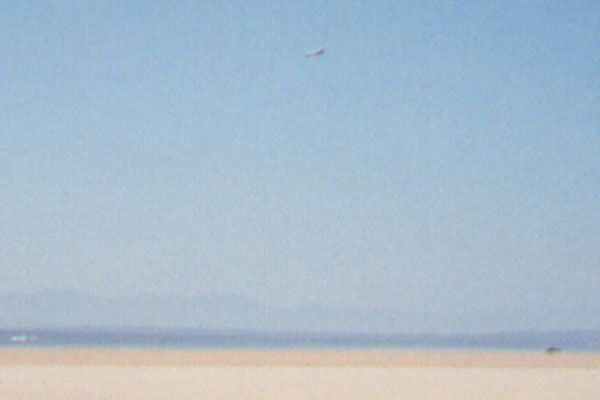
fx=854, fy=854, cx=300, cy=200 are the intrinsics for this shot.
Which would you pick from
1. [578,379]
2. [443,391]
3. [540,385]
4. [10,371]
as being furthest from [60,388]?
[578,379]

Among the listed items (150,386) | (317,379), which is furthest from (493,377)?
(150,386)

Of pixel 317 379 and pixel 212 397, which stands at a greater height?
pixel 212 397

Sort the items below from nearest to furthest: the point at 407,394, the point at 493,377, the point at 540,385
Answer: the point at 407,394, the point at 540,385, the point at 493,377

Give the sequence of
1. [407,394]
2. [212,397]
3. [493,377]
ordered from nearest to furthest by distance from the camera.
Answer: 1. [212,397]
2. [407,394]
3. [493,377]

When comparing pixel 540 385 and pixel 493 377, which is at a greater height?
pixel 540 385

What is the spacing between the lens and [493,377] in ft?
82.1

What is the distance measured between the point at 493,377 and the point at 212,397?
35.7ft

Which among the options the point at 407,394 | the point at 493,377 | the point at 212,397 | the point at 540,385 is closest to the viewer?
the point at 212,397

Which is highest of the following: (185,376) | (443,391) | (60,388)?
(60,388)

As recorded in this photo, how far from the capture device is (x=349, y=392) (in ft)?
62.6

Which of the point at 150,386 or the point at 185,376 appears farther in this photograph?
the point at 185,376

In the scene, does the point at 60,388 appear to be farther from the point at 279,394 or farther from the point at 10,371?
the point at 10,371

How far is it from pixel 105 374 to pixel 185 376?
2.12m

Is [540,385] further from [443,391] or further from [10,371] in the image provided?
[10,371]
